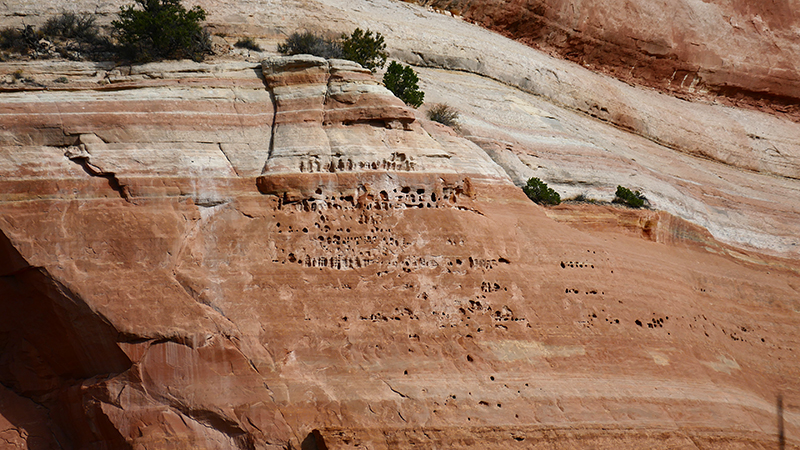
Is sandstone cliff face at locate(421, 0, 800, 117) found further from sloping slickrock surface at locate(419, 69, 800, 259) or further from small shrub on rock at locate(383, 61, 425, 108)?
small shrub on rock at locate(383, 61, 425, 108)

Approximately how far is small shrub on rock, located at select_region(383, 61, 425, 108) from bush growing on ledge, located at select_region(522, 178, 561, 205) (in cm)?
322

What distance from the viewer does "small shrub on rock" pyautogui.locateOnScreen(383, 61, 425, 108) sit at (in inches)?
577

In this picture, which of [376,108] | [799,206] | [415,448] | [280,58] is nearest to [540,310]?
[415,448]

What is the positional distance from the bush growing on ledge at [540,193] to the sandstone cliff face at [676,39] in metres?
10.5

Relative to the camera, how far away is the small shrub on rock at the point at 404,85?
48.1 feet

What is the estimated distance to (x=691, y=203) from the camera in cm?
1675

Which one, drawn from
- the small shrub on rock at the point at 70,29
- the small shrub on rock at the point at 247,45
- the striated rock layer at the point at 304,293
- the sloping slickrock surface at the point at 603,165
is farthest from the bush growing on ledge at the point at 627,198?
the small shrub on rock at the point at 70,29

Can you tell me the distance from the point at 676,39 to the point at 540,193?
14.4 m

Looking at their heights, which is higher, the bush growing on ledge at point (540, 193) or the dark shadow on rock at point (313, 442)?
the bush growing on ledge at point (540, 193)

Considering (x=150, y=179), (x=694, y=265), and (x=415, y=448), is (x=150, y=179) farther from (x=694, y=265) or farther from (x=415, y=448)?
(x=694, y=265)

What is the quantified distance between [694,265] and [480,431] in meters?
7.54

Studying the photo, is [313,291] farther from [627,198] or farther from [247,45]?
[627,198]

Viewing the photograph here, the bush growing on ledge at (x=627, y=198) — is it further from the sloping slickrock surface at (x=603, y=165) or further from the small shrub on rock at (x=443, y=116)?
the small shrub on rock at (x=443, y=116)

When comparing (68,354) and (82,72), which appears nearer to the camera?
(68,354)
